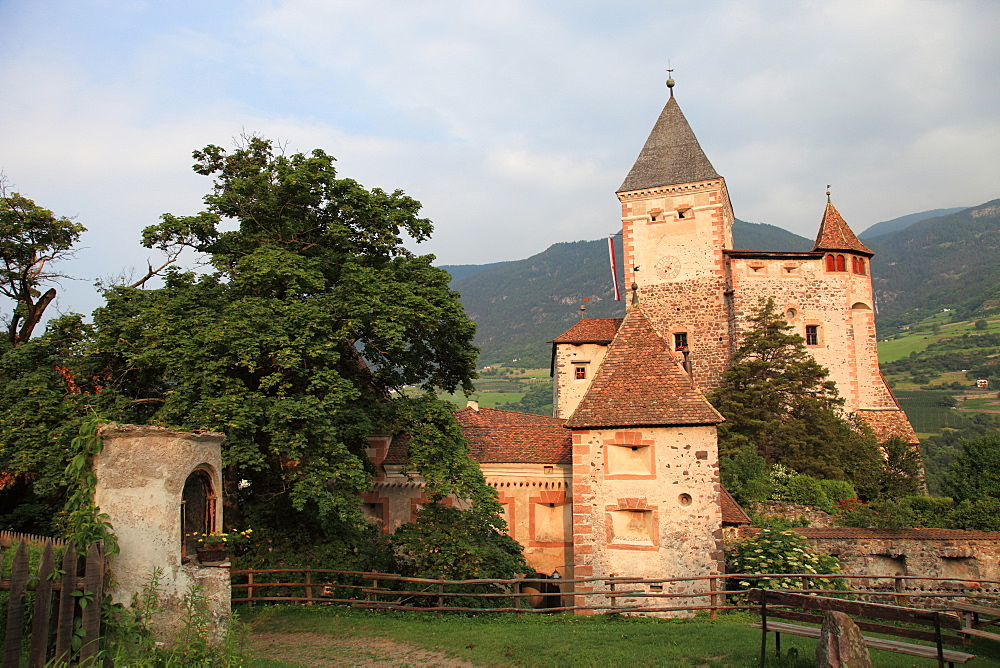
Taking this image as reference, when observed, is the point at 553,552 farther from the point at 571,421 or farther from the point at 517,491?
the point at 571,421

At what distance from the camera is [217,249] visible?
705 inches

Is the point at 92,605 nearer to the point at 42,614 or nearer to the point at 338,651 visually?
the point at 42,614

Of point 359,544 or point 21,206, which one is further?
point 21,206

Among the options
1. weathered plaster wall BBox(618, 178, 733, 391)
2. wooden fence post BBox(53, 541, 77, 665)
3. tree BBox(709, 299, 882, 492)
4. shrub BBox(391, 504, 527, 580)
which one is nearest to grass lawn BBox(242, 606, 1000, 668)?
shrub BBox(391, 504, 527, 580)

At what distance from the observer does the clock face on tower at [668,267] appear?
36.4 meters

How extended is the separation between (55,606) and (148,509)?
1421mm

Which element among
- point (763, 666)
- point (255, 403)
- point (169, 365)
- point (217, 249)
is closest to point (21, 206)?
point (217, 249)

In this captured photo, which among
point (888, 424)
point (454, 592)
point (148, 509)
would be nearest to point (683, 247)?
point (888, 424)

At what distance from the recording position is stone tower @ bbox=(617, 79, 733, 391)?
117 feet

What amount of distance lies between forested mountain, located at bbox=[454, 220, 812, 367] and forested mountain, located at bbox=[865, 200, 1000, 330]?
21601 millimetres

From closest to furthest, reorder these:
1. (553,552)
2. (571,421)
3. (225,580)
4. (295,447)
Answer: (225,580), (295,447), (571,421), (553,552)

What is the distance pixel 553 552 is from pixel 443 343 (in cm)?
778

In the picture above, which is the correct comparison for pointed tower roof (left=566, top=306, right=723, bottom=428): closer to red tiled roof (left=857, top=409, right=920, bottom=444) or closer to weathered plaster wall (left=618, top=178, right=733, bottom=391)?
weathered plaster wall (left=618, top=178, right=733, bottom=391)

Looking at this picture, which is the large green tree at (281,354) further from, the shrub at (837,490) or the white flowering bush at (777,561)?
the shrub at (837,490)
